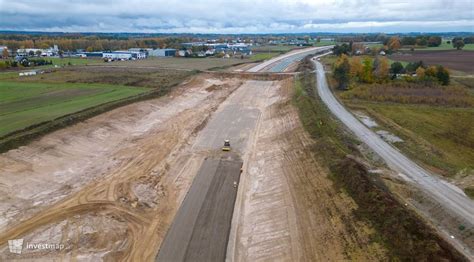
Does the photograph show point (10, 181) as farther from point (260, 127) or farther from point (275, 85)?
point (275, 85)

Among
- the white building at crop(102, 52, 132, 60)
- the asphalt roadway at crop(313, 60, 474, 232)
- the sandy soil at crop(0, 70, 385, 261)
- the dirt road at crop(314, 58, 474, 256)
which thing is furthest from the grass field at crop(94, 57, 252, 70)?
the dirt road at crop(314, 58, 474, 256)

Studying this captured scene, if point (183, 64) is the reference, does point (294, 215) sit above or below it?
below

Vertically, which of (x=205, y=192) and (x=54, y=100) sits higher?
(x=54, y=100)

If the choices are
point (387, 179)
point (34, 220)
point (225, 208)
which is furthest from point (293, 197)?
point (34, 220)

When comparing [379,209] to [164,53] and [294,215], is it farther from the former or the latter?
[164,53]

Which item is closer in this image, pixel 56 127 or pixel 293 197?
pixel 293 197

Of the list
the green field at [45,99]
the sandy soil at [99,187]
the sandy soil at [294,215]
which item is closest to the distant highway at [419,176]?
the sandy soil at [294,215]

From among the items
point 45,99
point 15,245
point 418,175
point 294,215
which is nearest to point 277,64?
point 45,99
